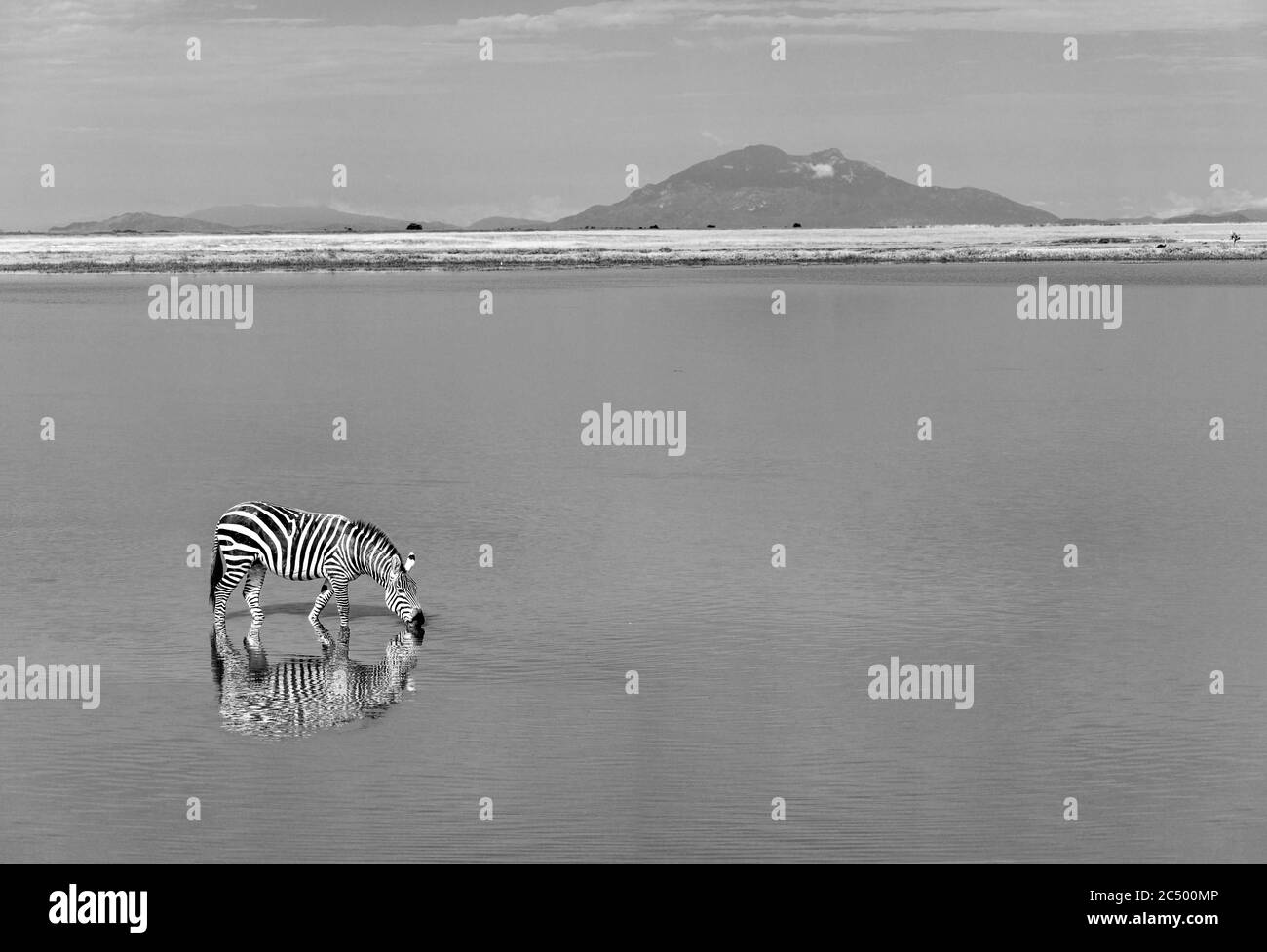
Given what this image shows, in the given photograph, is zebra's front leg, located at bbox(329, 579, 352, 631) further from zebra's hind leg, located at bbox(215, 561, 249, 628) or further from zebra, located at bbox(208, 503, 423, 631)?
zebra's hind leg, located at bbox(215, 561, 249, 628)

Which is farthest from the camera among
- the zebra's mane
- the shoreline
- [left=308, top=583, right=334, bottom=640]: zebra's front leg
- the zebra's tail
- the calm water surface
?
the shoreline

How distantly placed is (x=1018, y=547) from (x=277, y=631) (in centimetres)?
1071

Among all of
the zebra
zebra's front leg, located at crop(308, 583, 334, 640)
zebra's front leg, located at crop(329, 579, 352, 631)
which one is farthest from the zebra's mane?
zebra's front leg, located at crop(308, 583, 334, 640)

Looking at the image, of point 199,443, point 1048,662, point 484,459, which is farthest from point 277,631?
point 199,443

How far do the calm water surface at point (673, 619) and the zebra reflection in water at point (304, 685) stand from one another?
0.41 ft

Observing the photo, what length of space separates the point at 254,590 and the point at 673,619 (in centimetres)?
487

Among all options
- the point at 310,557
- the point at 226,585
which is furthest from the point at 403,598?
the point at 226,585

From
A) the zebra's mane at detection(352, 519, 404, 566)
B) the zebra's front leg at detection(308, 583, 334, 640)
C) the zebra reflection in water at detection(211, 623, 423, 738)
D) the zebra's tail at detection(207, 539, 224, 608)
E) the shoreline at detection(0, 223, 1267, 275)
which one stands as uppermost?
the shoreline at detection(0, 223, 1267, 275)

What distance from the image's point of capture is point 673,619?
22719mm

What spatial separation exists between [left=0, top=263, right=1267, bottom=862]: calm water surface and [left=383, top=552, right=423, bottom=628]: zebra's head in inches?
14.0

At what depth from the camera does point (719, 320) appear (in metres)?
71.1

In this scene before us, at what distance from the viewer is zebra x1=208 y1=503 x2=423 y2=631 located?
21.8 metres
